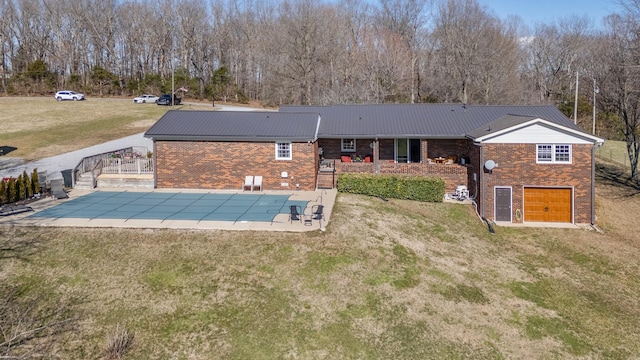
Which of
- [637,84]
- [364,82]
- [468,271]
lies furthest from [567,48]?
[468,271]

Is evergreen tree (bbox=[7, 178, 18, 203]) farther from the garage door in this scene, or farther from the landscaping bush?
the garage door

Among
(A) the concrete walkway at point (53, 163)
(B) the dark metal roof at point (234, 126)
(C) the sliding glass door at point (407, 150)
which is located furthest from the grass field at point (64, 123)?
(C) the sliding glass door at point (407, 150)

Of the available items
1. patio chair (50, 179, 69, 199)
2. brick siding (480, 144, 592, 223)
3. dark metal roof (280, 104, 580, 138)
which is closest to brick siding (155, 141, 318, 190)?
dark metal roof (280, 104, 580, 138)

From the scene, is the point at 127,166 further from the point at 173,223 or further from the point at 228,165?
the point at 173,223

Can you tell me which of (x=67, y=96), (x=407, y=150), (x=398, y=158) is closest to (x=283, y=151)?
(x=398, y=158)

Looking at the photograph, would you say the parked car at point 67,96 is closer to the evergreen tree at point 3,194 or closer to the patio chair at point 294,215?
the evergreen tree at point 3,194
